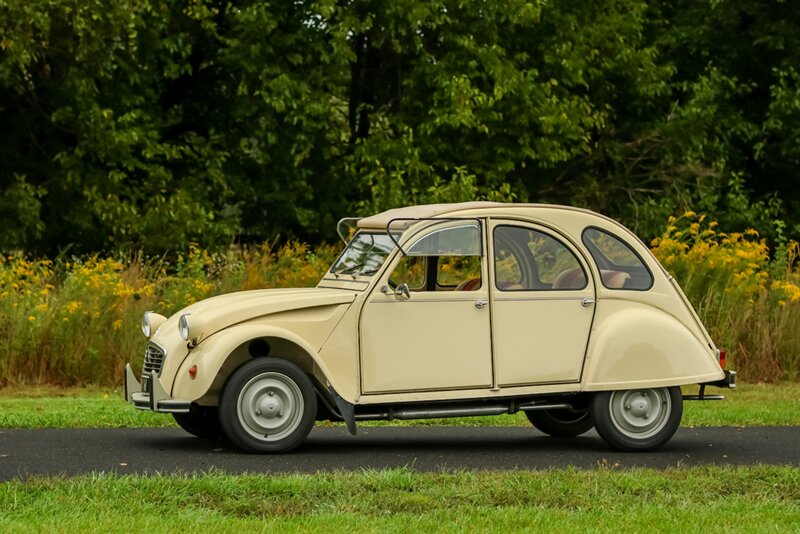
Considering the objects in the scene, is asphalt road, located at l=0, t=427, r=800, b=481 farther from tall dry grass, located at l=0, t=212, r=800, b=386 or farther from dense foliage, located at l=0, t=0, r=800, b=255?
dense foliage, located at l=0, t=0, r=800, b=255

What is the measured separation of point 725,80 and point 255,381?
22.2m

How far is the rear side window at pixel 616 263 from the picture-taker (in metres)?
10.8

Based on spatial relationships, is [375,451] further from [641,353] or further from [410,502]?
[410,502]

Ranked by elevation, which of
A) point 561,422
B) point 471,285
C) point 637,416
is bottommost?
point 561,422

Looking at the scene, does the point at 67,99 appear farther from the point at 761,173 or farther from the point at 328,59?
the point at 761,173

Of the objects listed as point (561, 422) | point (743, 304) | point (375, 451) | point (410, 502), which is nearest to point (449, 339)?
point (375, 451)

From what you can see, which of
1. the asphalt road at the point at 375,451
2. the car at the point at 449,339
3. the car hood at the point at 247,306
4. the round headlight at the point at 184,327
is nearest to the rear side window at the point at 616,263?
the car at the point at 449,339

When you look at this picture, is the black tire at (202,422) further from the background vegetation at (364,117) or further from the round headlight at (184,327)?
the background vegetation at (364,117)

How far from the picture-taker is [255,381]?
9969 millimetres

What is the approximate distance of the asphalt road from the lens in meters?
9.50

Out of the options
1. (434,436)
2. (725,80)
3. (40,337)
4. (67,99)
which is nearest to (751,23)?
(725,80)

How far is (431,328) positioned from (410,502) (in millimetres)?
2469

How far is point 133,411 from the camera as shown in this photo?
13.0 m

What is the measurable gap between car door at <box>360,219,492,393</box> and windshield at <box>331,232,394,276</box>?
6.1 inches
